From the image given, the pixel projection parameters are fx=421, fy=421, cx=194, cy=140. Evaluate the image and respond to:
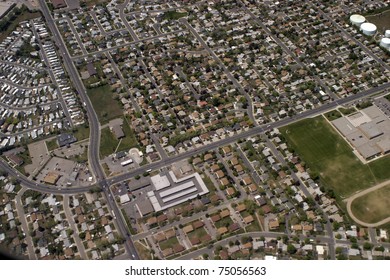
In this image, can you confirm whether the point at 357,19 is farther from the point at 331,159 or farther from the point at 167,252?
the point at 167,252

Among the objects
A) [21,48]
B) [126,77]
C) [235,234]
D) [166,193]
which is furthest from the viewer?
[21,48]

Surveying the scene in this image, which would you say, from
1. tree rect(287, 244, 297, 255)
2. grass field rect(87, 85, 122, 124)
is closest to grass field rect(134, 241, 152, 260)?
tree rect(287, 244, 297, 255)

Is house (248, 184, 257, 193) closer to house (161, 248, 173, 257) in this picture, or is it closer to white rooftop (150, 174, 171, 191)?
white rooftop (150, 174, 171, 191)

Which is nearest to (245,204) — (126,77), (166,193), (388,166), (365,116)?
(166,193)

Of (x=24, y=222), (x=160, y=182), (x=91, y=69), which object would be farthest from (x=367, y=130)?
(x=24, y=222)

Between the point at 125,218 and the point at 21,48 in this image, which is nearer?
the point at 125,218
